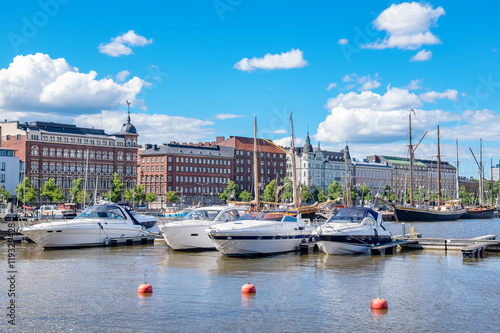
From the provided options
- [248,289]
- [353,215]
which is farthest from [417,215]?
[248,289]

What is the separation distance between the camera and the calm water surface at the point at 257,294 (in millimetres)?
20844

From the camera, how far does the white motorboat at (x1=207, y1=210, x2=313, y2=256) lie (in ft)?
127

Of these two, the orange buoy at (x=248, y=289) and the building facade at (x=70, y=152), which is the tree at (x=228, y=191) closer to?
the building facade at (x=70, y=152)

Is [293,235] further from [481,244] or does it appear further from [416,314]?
[416,314]

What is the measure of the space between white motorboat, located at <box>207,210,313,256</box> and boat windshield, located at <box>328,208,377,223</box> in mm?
2803

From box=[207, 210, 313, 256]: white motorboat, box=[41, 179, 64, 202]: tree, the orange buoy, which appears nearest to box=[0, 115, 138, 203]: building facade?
box=[41, 179, 64, 202]: tree

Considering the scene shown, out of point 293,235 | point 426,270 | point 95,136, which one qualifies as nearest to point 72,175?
point 95,136

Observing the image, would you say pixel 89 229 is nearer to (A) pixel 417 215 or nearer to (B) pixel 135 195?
(A) pixel 417 215

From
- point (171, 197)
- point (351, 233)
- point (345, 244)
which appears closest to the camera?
point (345, 244)

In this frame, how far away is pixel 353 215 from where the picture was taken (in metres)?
42.8

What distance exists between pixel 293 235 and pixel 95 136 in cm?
12668

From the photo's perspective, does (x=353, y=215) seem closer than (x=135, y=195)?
Yes

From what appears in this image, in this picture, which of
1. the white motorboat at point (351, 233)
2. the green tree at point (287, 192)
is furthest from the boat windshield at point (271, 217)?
the green tree at point (287, 192)

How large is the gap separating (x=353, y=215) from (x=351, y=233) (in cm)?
191
